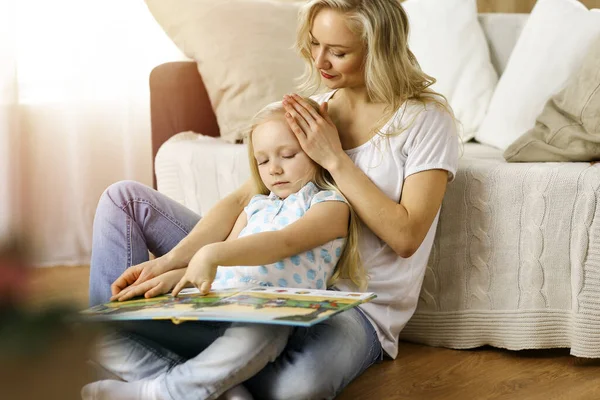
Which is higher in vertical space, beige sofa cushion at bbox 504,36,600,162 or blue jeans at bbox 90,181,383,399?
beige sofa cushion at bbox 504,36,600,162

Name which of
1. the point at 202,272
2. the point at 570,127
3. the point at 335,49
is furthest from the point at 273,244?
the point at 570,127

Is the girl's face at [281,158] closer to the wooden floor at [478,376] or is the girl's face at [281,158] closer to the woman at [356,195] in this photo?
the woman at [356,195]

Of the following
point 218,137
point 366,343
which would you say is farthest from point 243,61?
point 366,343

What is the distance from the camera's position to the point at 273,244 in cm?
136

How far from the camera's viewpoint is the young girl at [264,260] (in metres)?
1.28

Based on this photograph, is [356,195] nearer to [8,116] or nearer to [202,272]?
[202,272]

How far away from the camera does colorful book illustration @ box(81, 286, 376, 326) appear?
1169 mm

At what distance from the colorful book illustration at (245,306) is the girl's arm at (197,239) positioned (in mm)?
97

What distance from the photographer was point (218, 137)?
2434 millimetres

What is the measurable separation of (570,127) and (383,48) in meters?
0.51

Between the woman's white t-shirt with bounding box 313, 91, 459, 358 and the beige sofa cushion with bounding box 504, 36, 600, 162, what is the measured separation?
0.99ft

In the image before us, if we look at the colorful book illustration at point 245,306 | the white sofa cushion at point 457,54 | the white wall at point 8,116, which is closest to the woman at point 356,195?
the colorful book illustration at point 245,306

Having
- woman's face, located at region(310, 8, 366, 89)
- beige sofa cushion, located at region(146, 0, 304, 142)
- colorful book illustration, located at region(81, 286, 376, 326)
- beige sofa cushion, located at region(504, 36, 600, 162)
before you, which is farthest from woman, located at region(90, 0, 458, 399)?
Answer: beige sofa cushion, located at region(146, 0, 304, 142)

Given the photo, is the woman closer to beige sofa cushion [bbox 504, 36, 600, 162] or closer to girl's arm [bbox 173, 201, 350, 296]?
girl's arm [bbox 173, 201, 350, 296]
